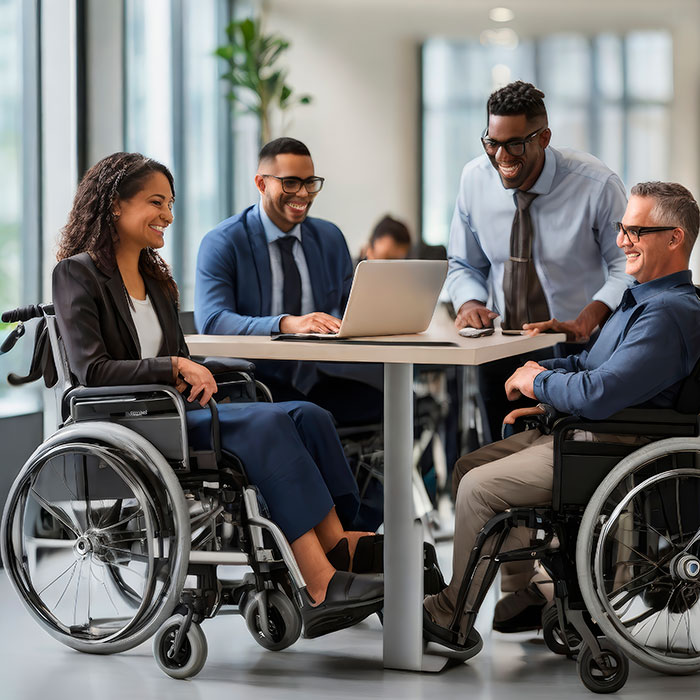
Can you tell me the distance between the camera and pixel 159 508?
2387 mm

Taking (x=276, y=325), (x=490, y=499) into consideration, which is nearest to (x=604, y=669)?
(x=490, y=499)

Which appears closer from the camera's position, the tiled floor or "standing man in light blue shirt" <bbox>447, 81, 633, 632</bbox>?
the tiled floor

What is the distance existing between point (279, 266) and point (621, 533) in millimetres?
1396

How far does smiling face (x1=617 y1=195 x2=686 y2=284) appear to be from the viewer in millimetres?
2514

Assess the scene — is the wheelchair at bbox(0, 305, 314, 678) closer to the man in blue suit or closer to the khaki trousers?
the khaki trousers

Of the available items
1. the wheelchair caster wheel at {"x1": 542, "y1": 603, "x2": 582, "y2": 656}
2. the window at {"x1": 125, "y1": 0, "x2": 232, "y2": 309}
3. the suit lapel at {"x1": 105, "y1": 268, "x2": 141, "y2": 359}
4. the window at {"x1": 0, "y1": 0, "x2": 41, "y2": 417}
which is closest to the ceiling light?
the window at {"x1": 125, "y1": 0, "x2": 232, "y2": 309}

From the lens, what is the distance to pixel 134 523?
259cm

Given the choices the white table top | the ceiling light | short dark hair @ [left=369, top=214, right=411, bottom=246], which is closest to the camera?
the white table top

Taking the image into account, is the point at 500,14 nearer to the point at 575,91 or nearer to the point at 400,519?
the point at 575,91

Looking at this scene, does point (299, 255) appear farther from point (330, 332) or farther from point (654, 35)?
point (654, 35)

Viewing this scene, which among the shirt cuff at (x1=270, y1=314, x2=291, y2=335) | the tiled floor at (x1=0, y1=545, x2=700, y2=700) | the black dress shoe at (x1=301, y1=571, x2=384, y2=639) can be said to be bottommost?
the tiled floor at (x1=0, y1=545, x2=700, y2=700)

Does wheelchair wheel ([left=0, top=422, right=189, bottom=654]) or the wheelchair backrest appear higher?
the wheelchair backrest

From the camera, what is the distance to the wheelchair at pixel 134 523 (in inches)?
94.3

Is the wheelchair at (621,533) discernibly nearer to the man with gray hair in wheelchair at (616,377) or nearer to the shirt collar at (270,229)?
the man with gray hair in wheelchair at (616,377)
